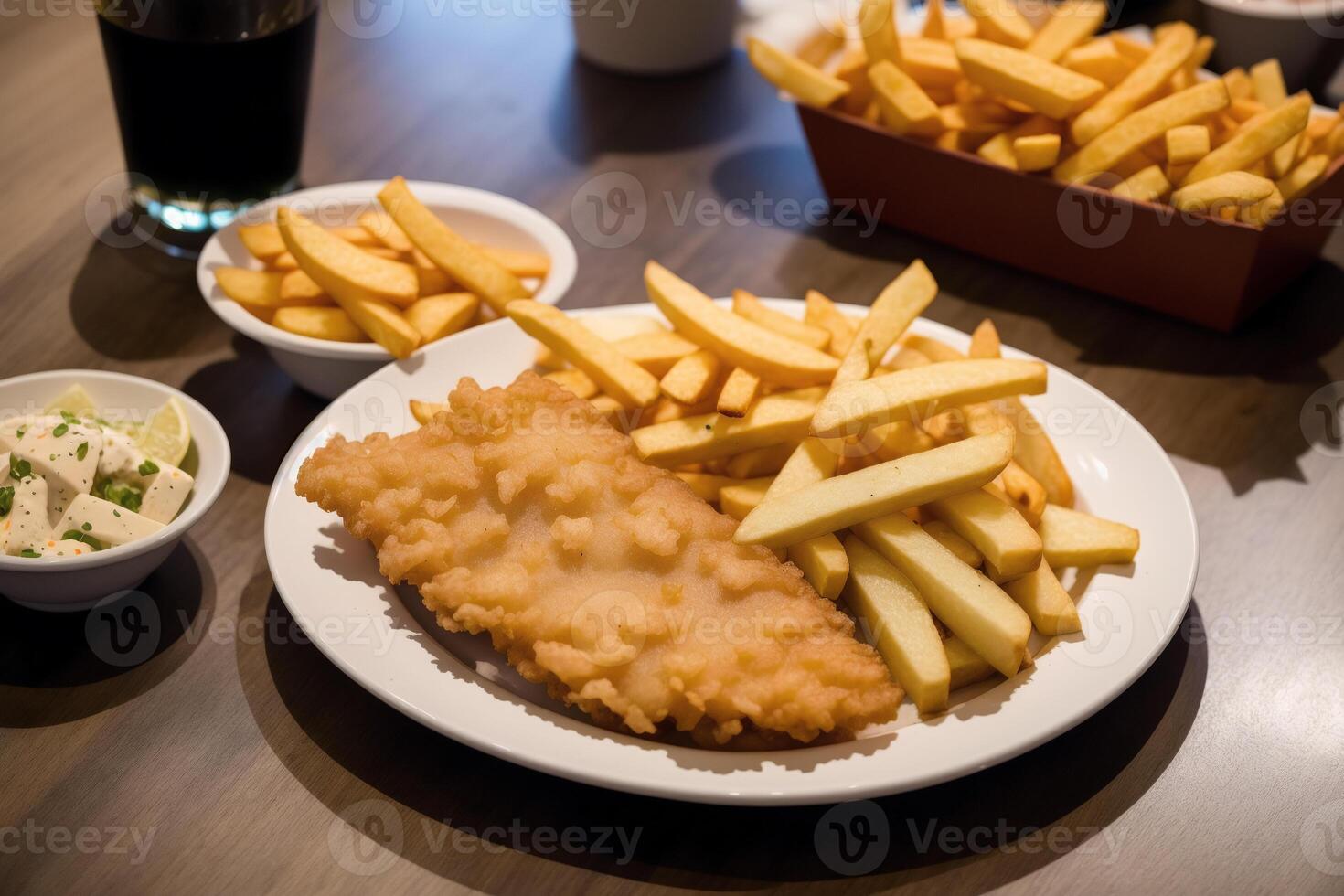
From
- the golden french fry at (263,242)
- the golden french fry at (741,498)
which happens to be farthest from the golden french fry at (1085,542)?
the golden french fry at (263,242)

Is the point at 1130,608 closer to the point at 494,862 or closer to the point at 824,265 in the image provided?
the point at 494,862

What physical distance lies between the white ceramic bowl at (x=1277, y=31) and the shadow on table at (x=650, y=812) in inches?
96.9

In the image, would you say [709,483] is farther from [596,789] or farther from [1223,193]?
[1223,193]

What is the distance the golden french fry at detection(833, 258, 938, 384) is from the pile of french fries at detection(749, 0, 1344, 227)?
66 cm

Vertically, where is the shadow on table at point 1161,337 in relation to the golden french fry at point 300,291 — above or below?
below

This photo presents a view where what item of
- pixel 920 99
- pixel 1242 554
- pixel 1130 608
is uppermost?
pixel 920 99

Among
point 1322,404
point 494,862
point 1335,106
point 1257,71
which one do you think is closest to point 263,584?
point 494,862

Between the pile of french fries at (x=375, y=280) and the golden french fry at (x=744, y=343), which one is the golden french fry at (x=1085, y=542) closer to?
the golden french fry at (x=744, y=343)

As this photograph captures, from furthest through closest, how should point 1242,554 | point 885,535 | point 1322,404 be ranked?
point 1322,404 → point 1242,554 → point 885,535

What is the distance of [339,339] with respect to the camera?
254 cm

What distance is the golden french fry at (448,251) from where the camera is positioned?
256cm

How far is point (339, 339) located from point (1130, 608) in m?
1.59

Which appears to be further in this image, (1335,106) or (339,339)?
(1335,106)

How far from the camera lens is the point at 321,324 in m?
2.54
